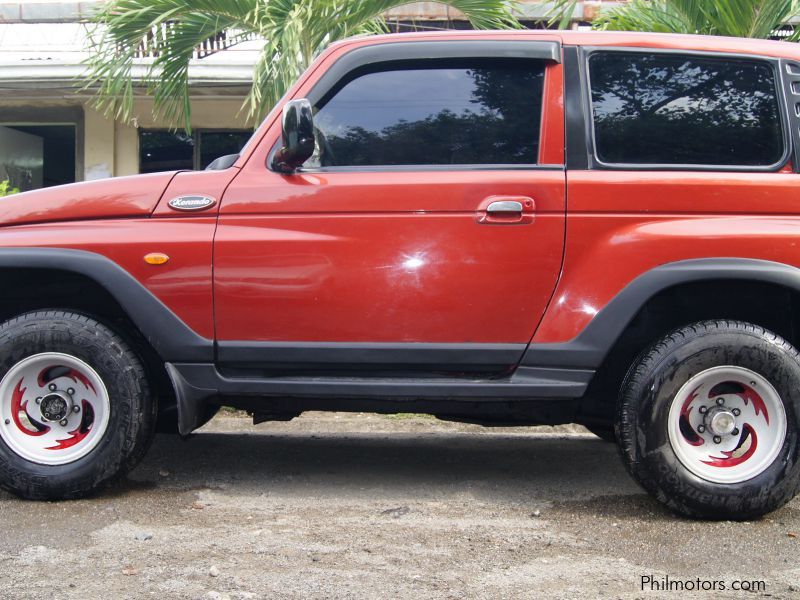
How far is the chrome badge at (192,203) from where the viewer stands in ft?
12.3

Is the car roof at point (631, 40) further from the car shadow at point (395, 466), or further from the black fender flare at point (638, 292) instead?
the car shadow at point (395, 466)

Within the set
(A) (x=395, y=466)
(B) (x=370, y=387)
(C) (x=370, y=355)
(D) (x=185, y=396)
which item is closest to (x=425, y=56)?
(C) (x=370, y=355)

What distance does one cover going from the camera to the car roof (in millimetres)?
3791

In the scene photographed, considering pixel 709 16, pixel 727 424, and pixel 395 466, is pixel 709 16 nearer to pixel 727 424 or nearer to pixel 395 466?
pixel 727 424

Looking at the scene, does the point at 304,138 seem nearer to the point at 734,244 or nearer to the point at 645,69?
the point at 645,69

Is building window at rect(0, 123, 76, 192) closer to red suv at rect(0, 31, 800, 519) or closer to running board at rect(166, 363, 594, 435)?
red suv at rect(0, 31, 800, 519)

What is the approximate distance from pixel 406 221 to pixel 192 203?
0.88 metres

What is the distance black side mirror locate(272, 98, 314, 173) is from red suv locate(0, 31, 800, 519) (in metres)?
0.01

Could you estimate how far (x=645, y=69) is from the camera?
377 centimetres

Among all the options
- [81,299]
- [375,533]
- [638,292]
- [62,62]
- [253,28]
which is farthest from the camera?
[62,62]

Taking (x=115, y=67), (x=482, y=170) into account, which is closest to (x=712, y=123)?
(x=482, y=170)

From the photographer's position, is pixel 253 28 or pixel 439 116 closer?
pixel 439 116

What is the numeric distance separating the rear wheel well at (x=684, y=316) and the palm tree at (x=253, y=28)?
3.37 metres

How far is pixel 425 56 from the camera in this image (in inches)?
149
